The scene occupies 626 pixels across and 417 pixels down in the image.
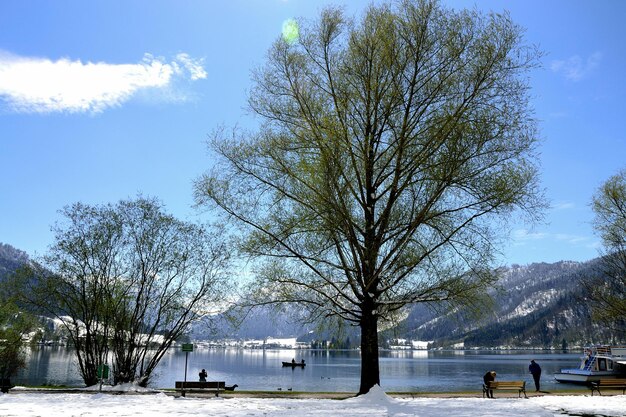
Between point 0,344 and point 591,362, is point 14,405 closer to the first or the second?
point 0,344

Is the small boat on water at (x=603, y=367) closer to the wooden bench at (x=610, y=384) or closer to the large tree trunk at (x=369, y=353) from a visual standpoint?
the wooden bench at (x=610, y=384)

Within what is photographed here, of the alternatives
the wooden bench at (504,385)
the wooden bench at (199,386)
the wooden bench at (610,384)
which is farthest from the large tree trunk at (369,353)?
the wooden bench at (610,384)

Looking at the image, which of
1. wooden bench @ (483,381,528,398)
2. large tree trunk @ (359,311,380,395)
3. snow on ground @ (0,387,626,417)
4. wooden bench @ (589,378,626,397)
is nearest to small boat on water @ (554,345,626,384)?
wooden bench @ (589,378,626,397)

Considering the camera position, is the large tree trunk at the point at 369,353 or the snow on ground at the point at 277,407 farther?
the large tree trunk at the point at 369,353

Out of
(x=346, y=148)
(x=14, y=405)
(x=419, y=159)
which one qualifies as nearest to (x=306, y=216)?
(x=346, y=148)

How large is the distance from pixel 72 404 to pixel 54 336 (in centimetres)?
1645

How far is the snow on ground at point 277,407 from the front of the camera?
13406mm

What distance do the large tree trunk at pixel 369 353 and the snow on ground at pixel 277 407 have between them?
0.68 m

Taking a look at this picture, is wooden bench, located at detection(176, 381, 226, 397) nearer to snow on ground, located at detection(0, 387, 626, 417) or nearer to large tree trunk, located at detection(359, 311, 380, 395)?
snow on ground, located at detection(0, 387, 626, 417)

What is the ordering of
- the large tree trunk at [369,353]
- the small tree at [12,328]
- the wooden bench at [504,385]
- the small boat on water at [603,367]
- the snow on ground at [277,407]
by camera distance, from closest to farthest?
1. the snow on ground at [277,407]
2. the large tree trunk at [369,353]
3. the wooden bench at [504,385]
4. the small tree at [12,328]
5. the small boat on water at [603,367]

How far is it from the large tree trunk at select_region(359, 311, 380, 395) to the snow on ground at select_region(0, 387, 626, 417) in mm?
676

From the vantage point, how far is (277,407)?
15.3 m

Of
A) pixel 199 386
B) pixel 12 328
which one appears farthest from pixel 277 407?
pixel 12 328

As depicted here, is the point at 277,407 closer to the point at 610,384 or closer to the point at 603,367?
the point at 610,384
